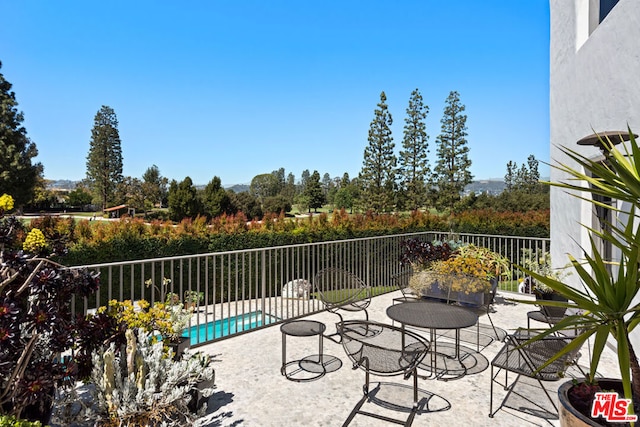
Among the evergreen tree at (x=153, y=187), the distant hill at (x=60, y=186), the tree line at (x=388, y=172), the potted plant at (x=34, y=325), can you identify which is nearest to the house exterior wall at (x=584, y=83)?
the potted plant at (x=34, y=325)

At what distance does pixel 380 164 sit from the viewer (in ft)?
78.0

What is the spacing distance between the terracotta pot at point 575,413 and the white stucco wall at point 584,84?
7.06 ft

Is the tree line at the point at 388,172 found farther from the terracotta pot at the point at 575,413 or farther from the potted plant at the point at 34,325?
the terracotta pot at the point at 575,413

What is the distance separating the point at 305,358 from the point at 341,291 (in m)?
1.03

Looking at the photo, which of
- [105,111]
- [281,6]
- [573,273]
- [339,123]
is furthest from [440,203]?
[105,111]

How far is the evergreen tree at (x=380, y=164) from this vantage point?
23516mm

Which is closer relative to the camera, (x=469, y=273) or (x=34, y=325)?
(x=34, y=325)

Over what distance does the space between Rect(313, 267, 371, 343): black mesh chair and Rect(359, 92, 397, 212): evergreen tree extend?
19284mm

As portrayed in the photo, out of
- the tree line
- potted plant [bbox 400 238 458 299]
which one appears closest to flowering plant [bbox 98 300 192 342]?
potted plant [bbox 400 238 458 299]

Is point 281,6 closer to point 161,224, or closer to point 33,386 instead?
point 161,224

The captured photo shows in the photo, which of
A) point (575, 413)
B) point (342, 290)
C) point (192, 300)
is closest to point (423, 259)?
point (342, 290)

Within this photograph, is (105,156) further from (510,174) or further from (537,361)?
(510,174)

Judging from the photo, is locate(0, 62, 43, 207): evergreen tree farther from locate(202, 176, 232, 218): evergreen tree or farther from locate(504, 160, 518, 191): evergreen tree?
locate(504, 160, 518, 191): evergreen tree

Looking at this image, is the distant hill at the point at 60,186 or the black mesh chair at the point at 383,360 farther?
the distant hill at the point at 60,186
